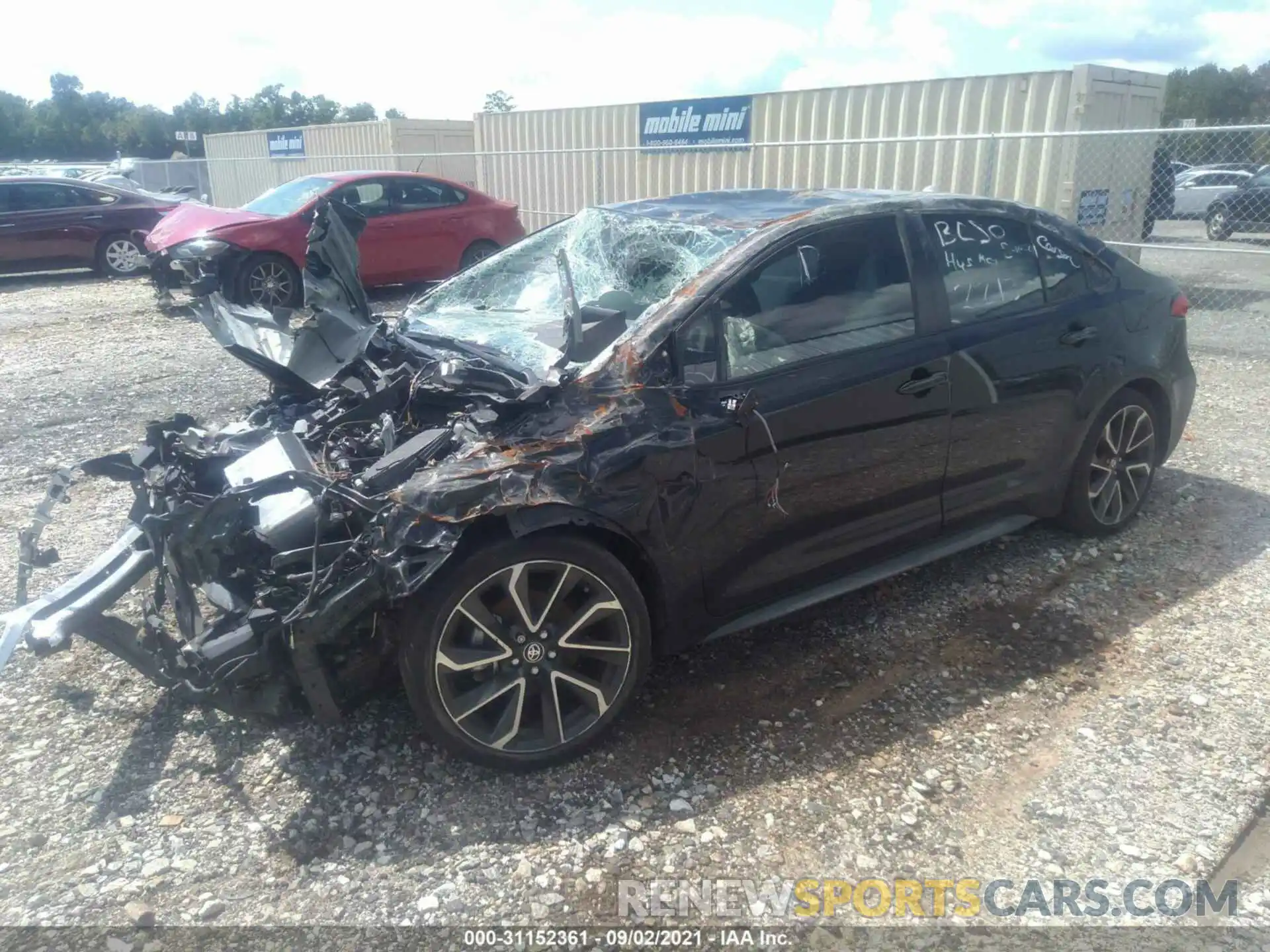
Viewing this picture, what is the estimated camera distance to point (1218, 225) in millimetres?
15727

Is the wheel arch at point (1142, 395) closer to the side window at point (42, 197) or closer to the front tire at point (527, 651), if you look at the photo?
the front tire at point (527, 651)

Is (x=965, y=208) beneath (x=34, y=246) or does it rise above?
above

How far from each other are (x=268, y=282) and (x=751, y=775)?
922 centimetres

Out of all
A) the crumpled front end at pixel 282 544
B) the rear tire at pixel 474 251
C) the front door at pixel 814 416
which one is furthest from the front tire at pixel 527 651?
the rear tire at pixel 474 251

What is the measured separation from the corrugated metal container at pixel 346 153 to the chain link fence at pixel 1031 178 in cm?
121

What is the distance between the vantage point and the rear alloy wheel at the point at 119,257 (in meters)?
14.2

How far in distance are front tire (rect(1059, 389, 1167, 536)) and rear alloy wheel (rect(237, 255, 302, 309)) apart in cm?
853

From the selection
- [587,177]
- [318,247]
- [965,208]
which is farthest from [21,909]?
[587,177]

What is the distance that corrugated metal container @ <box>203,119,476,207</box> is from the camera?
58.6ft

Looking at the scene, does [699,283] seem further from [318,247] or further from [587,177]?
[587,177]

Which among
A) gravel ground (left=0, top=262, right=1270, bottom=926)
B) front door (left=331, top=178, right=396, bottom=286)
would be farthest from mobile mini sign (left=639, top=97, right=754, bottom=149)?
gravel ground (left=0, top=262, right=1270, bottom=926)

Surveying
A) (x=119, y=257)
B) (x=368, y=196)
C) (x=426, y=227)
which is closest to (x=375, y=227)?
(x=368, y=196)

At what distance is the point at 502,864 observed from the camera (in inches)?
106

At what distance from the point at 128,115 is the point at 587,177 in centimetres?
6590
